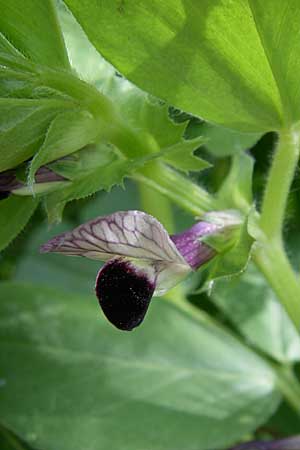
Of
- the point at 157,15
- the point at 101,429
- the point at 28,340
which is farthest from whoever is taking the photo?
the point at 28,340

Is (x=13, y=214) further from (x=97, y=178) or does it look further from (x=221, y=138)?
(x=221, y=138)

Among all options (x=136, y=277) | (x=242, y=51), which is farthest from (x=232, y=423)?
(x=242, y=51)

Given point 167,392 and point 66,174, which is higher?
point 66,174

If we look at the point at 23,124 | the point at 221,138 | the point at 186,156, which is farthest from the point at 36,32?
the point at 221,138

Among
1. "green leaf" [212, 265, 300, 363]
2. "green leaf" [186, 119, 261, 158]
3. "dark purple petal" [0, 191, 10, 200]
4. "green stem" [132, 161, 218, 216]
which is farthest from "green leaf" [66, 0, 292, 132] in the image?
"green leaf" [212, 265, 300, 363]

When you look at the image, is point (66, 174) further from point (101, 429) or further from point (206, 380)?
point (206, 380)

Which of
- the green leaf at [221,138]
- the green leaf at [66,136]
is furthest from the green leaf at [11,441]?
the green leaf at [66,136]

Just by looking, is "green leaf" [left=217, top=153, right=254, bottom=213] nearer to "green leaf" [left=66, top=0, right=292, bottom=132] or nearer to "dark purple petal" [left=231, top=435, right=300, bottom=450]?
"green leaf" [left=66, top=0, right=292, bottom=132]
